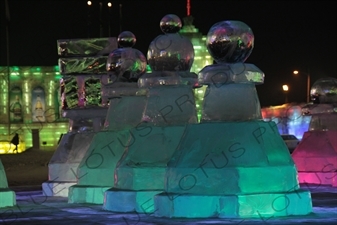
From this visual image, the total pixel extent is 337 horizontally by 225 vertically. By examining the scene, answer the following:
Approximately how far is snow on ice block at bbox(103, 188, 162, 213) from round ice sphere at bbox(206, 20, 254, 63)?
3.13 meters

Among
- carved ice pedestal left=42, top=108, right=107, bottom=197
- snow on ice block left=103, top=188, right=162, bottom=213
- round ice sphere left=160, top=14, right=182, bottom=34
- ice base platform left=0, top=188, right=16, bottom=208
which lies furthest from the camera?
carved ice pedestal left=42, top=108, right=107, bottom=197

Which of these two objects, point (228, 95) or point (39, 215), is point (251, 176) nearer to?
point (228, 95)

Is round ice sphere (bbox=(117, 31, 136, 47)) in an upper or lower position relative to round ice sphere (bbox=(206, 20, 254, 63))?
lower

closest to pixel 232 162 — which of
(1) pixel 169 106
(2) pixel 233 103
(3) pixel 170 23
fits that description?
(2) pixel 233 103

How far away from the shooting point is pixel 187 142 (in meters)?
16.7

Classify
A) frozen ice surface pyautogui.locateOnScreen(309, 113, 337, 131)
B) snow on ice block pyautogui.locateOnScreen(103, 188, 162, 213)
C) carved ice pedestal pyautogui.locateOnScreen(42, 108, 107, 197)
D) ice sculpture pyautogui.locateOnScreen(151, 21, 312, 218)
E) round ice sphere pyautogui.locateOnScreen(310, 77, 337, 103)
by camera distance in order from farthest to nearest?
frozen ice surface pyautogui.locateOnScreen(309, 113, 337, 131)
round ice sphere pyautogui.locateOnScreen(310, 77, 337, 103)
carved ice pedestal pyautogui.locateOnScreen(42, 108, 107, 197)
snow on ice block pyautogui.locateOnScreen(103, 188, 162, 213)
ice sculpture pyautogui.locateOnScreen(151, 21, 312, 218)

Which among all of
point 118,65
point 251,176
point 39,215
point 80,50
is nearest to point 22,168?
point 80,50

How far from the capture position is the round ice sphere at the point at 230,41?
651 inches

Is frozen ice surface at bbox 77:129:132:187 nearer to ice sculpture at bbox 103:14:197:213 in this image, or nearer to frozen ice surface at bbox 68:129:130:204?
frozen ice surface at bbox 68:129:130:204

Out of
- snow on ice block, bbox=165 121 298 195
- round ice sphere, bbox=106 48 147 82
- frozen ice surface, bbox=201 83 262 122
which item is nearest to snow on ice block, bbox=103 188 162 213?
snow on ice block, bbox=165 121 298 195

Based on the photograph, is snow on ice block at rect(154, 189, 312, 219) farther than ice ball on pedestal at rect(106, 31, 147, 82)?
No

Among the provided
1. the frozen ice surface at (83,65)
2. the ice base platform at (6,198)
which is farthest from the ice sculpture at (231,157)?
the frozen ice surface at (83,65)

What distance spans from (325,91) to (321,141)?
1.40m

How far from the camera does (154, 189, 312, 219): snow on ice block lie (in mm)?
15620
